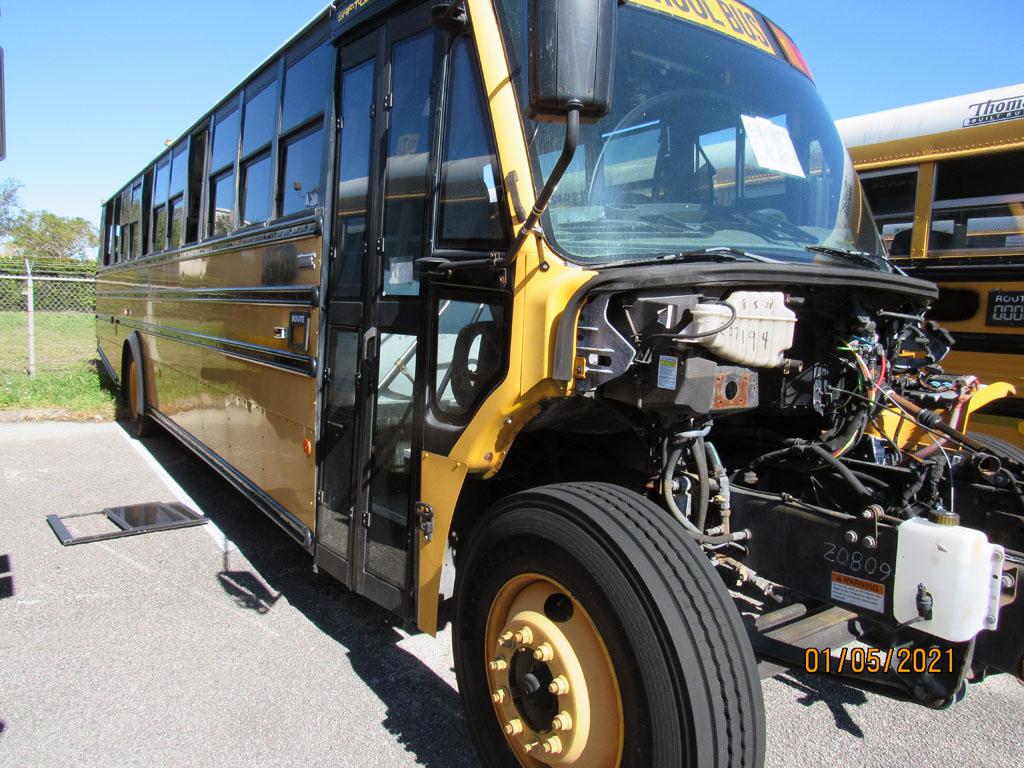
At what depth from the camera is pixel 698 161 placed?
2840mm

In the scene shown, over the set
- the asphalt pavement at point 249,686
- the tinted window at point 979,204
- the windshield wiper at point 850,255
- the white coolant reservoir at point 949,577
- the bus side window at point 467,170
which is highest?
the tinted window at point 979,204

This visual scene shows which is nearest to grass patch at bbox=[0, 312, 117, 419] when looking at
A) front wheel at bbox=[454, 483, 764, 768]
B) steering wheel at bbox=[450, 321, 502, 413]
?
steering wheel at bbox=[450, 321, 502, 413]

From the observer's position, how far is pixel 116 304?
31.7ft

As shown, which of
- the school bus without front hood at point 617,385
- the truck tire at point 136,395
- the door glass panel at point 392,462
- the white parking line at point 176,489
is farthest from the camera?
the truck tire at point 136,395

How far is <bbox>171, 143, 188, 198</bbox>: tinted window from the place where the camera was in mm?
6367

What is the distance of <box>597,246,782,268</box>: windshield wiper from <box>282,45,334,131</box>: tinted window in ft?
6.99

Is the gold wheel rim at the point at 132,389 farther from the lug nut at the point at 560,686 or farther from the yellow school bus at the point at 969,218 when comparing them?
the yellow school bus at the point at 969,218

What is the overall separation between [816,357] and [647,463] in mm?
718

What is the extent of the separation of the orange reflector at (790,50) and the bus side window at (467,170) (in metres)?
1.54

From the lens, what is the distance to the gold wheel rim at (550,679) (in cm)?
208

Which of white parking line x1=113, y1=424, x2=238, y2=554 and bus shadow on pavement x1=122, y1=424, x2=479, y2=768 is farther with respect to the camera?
white parking line x1=113, y1=424, x2=238, y2=554

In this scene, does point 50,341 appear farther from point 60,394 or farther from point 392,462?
point 392,462

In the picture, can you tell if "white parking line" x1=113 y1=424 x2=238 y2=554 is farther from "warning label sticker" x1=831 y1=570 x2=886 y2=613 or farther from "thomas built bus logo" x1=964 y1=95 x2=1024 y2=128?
"thomas built bus logo" x1=964 y1=95 x2=1024 y2=128

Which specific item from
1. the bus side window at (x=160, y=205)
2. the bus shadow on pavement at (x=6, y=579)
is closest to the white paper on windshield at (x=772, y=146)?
the bus shadow on pavement at (x=6, y=579)
